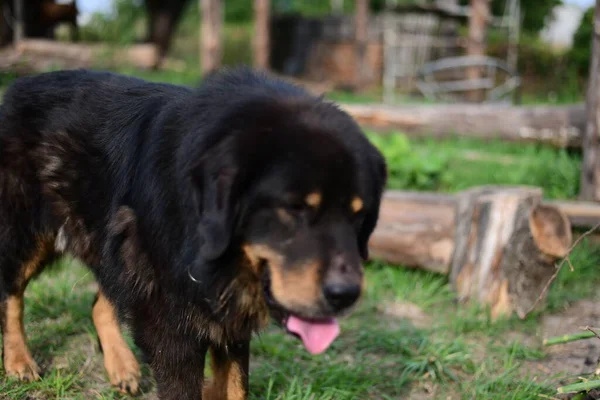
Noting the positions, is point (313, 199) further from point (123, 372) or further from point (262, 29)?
point (262, 29)

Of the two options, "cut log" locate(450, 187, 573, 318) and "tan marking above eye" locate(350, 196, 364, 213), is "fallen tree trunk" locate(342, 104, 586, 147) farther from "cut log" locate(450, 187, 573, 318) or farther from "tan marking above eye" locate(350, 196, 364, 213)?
"tan marking above eye" locate(350, 196, 364, 213)

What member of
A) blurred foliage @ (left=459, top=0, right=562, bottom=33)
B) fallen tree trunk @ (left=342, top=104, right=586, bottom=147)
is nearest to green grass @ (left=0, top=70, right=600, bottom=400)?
fallen tree trunk @ (left=342, top=104, right=586, bottom=147)

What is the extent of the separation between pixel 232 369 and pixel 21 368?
45.5 inches

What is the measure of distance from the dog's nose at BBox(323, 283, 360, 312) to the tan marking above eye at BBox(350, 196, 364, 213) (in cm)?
28

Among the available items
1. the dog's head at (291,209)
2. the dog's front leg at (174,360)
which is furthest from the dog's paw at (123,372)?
the dog's head at (291,209)

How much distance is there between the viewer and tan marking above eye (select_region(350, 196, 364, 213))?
7.72 feet

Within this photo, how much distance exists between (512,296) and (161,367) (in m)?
2.70

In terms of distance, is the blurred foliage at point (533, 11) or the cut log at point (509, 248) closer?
the cut log at point (509, 248)

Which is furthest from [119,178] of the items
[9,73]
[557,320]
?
[9,73]

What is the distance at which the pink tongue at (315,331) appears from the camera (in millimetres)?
2400

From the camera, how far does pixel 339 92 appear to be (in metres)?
17.2

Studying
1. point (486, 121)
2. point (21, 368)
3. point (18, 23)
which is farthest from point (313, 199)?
point (18, 23)

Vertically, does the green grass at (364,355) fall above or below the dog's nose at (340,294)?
below

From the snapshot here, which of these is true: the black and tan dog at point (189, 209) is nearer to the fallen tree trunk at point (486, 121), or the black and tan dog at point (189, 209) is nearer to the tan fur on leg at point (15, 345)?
the tan fur on leg at point (15, 345)
